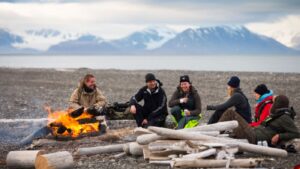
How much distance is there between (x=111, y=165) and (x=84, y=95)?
10.7 feet

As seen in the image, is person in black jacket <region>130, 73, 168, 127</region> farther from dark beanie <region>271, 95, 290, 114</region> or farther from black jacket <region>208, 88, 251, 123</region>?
dark beanie <region>271, 95, 290, 114</region>

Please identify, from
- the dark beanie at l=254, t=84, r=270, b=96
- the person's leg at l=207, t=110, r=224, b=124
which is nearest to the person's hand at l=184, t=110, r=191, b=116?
the person's leg at l=207, t=110, r=224, b=124

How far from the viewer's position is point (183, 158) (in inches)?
340

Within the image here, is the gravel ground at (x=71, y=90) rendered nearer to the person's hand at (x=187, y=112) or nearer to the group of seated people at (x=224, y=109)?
the group of seated people at (x=224, y=109)

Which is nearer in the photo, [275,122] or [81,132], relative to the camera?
[275,122]

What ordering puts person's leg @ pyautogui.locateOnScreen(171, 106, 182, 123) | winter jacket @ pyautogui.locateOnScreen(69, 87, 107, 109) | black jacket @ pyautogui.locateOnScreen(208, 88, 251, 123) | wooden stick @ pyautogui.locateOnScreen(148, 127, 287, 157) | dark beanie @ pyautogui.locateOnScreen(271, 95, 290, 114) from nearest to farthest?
wooden stick @ pyautogui.locateOnScreen(148, 127, 287, 157) → dark beanie @ pyautogui.locateOnScreen(271, 95, 290, 114) → black jacket @ pyautogui.locateOnScreen(208, 88, 251, 123) → person's leg @ pyautogui.locateOnScreen(171, 106, 182, 123) → winter jacket @ pyautogui.locateOnScreen(69, 87, 107, 109)

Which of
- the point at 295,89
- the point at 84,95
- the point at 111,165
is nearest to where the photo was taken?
the point at 111,165

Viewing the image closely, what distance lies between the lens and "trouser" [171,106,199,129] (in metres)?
11.8

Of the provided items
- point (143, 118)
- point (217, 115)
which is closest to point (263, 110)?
point (217, 115)

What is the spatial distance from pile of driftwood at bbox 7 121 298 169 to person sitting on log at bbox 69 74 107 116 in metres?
2.58

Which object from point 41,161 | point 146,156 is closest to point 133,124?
point 146,156

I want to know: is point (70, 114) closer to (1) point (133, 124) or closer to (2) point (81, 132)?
(2) point (81, 132)

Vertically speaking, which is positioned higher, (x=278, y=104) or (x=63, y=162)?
(x=278, y=104)

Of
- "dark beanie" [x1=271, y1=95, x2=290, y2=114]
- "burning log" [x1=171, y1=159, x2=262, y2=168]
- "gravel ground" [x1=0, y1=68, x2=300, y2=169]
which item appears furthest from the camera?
"dark beanie" [x1=271, y1=95, x2=290, y2=114]
